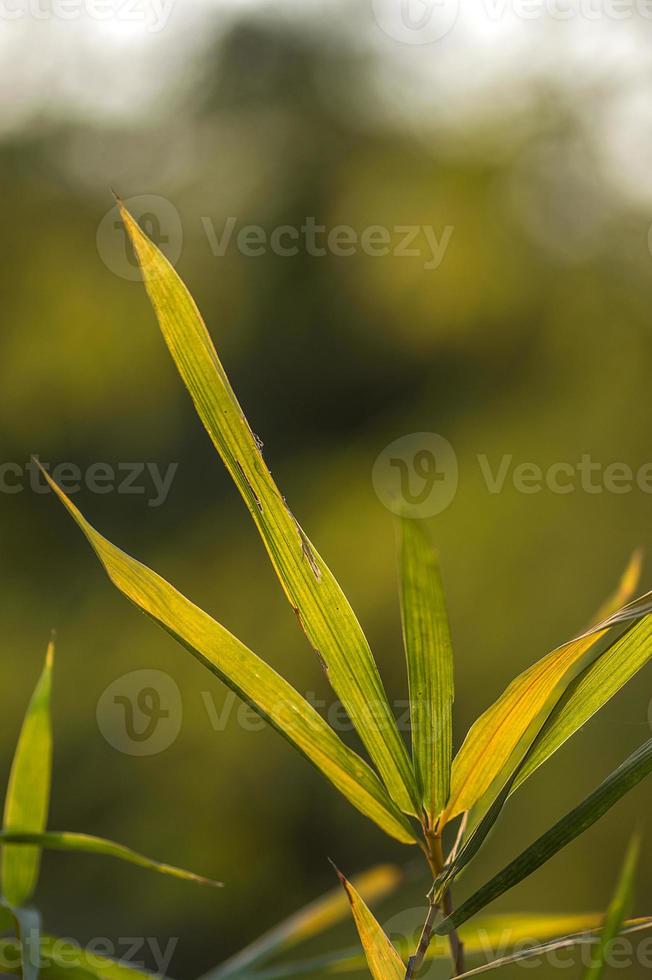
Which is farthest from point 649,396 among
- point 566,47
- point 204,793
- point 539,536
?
point 204,793

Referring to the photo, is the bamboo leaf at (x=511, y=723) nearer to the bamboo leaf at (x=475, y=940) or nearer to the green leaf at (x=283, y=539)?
the green leaf at (x=283, y=539)

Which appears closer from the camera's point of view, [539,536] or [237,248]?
[539,536]

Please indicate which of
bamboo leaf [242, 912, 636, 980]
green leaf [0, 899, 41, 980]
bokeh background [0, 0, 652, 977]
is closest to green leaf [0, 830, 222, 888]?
green leaf [0, 899, 41, 980]

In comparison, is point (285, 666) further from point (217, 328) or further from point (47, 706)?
point (47, 706)

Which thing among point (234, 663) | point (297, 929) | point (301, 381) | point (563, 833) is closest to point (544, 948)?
point (563, 833)

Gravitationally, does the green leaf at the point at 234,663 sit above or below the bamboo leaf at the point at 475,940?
above

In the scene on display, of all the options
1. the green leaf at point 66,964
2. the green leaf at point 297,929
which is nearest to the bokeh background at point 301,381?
the green leaf at point 297,929

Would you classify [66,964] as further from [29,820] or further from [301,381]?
[301,381]
